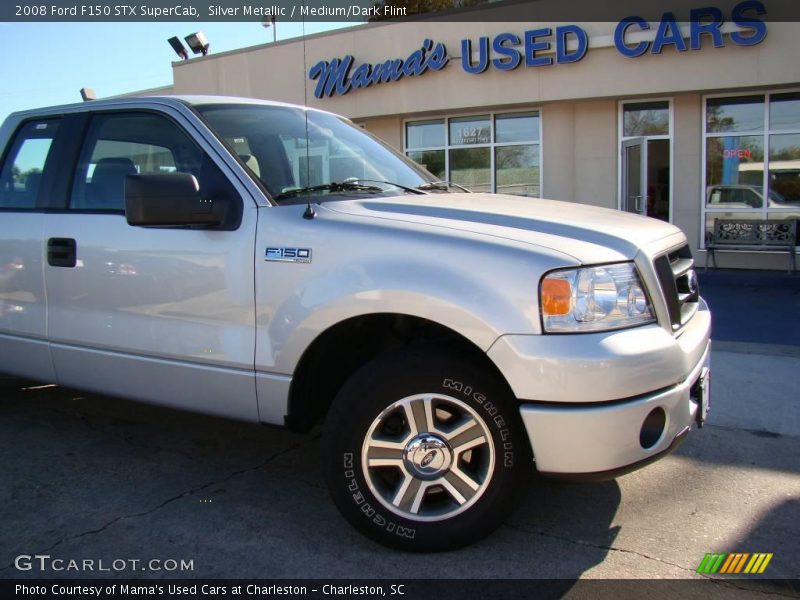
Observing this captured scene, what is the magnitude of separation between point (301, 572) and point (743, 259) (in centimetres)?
1102

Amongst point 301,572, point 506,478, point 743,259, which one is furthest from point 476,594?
point 743,259

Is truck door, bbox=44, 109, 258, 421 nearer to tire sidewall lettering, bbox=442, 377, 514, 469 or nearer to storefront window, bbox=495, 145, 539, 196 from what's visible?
tire sidewall lettering, bbox=442, 377, 514, 469

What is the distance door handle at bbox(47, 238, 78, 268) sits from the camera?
3.65 m

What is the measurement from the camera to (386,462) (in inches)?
114

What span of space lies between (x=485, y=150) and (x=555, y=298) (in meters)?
11.9

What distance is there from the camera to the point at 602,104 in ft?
41.2

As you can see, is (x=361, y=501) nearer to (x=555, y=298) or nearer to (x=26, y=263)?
(x=555, y=298)

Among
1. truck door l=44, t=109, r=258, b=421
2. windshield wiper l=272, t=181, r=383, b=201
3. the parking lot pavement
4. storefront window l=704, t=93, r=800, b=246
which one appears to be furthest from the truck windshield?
storefront window l=704, t=93, r=800, b=246

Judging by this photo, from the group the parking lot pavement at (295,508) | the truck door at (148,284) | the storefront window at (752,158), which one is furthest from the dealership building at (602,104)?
the truck door at (148,284)

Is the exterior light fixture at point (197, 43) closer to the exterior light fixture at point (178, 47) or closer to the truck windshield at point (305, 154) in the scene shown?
the exterior light fixture at point (178, 47)

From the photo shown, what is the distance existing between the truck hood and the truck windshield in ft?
0.85

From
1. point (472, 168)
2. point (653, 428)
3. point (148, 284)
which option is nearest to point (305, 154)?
point (148, 284)

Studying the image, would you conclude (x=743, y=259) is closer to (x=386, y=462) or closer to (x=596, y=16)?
(x=596, y=16)

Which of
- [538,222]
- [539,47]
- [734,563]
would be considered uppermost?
[539,47]
